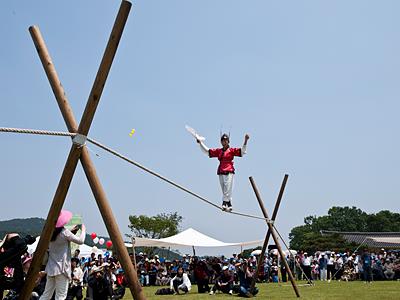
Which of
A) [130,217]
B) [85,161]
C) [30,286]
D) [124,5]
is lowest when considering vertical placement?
[30,286]

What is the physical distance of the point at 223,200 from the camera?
10008mm

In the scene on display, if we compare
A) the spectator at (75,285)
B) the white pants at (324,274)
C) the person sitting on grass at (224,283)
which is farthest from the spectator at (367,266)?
the spectator at (75,285)

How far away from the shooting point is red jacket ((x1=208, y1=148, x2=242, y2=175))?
10.1 metres

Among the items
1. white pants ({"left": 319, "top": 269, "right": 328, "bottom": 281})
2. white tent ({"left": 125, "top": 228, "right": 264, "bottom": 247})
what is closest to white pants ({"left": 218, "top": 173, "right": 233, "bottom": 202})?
white tent ({"left": 125, "top": 228, "right": 264, "bottom": 247})

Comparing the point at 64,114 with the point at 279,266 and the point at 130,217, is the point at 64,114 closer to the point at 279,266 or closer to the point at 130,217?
the point at 279,266

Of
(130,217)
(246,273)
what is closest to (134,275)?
(246,273)

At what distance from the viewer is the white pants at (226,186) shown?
999 cm

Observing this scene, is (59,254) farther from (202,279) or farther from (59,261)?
(202,279)

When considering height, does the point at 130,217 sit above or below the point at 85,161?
above

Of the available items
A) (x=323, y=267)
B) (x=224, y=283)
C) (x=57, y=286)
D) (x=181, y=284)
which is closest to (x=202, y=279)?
(x=181, y=284)

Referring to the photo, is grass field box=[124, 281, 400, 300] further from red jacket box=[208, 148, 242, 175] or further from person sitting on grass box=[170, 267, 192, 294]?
red jacket box=[208, 148, 242, 175]

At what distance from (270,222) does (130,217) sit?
1628 inches

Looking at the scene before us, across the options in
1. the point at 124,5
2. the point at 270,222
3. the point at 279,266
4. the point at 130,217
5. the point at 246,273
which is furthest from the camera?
the point at 130,217

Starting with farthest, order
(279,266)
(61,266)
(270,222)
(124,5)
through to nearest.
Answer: (279,266), (270,222), (61,266), (124,5)
